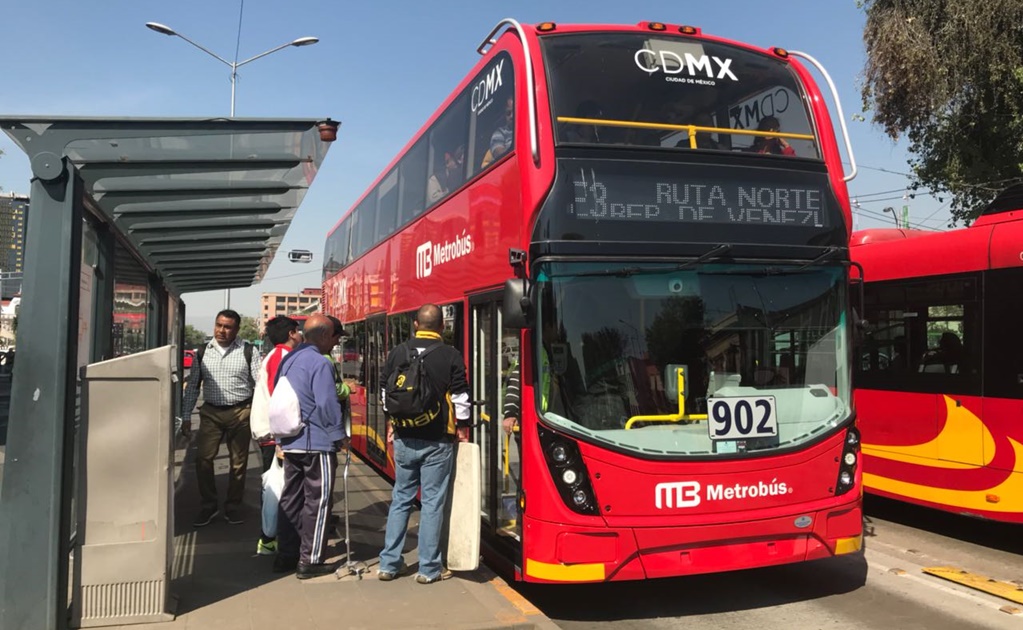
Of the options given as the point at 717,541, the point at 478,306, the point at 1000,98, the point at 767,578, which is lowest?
the point at 767,578

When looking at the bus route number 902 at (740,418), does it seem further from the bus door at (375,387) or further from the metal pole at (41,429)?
the bus door at (375,387)

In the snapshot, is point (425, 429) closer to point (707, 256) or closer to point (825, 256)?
point (707, 256)

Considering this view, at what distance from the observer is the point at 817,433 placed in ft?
17.6

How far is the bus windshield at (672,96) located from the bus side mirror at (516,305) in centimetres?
107

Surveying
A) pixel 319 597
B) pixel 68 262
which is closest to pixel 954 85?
pixel 319 597

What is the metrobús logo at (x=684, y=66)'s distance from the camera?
5.77 metres

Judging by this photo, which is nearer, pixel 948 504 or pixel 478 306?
pixel 478 306

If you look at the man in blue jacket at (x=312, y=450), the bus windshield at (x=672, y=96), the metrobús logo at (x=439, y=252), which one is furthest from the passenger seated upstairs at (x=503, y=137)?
the man in blue jacket at (x=312, y=450)

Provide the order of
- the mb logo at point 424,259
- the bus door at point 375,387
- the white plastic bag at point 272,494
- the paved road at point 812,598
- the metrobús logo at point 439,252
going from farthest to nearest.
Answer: the bus door at point 375,387, the mb logo at point 424,259, the metrobús logo at point 439,252, the white plastic bag at point 272,494, the paved road at point 812,598

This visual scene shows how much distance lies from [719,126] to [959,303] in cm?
348

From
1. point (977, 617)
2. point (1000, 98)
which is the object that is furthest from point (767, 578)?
point (1000, 98)

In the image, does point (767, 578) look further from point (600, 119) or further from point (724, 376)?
point (600, 119)

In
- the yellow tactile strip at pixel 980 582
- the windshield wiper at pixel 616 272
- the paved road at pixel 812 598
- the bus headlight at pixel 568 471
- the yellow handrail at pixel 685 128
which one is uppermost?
the yellow handrail at pixel 685 128

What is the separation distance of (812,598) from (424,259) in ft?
15.0
